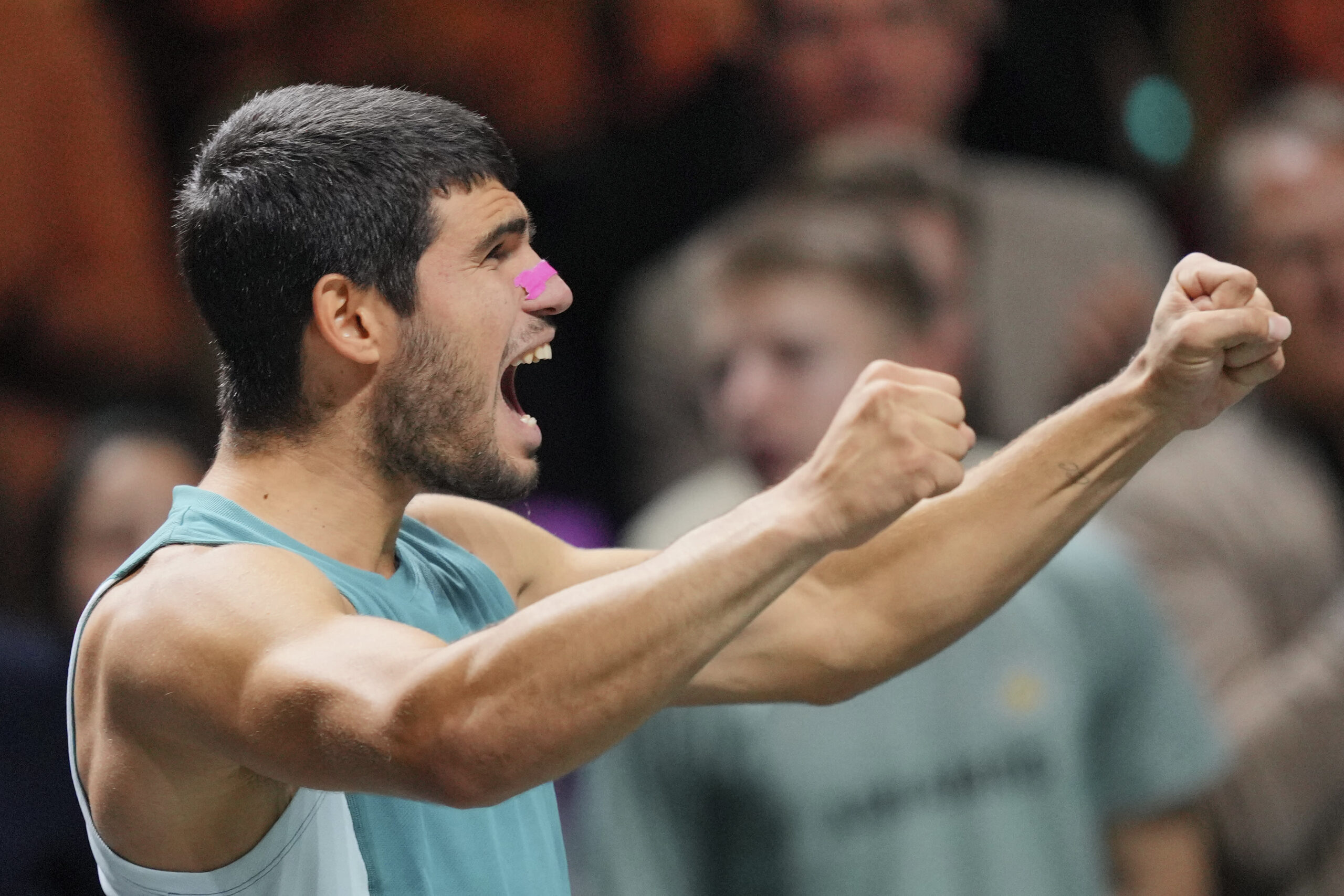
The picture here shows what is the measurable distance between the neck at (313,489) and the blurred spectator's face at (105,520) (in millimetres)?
1893

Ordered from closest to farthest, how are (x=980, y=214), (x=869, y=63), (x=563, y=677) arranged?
(x=563, y=677)
(x=980, y=214)
(x=869, y=63)

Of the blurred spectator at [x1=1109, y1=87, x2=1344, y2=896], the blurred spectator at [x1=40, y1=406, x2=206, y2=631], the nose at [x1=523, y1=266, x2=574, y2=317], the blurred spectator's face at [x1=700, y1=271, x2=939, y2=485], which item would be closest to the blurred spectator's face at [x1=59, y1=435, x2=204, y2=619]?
the blurred spectator at [x1=40, y1=406, x2=206, y2=631]

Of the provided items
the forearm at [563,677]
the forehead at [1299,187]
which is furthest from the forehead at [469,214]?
the forehead at [1299,187]

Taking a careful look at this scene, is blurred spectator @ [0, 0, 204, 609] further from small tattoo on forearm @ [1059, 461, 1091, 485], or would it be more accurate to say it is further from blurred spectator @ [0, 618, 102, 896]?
small tattoo on forearm @ [1059, 461, 1091, 485]

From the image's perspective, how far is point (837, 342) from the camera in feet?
9.68

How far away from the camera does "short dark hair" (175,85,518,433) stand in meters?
1.65

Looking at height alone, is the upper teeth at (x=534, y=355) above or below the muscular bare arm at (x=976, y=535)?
above

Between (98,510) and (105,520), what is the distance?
0.03 metres

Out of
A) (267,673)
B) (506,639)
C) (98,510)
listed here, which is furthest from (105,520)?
(506,639)

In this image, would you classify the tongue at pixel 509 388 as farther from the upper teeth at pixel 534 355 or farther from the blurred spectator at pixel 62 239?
the blurred spectator at pixel 62 239

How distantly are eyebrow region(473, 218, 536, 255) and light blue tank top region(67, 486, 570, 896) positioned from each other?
327 millimetres

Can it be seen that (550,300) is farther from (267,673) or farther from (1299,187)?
(1299,187)

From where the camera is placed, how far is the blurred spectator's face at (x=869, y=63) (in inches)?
164

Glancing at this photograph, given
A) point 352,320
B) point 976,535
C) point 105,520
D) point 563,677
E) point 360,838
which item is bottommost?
point 105,520
